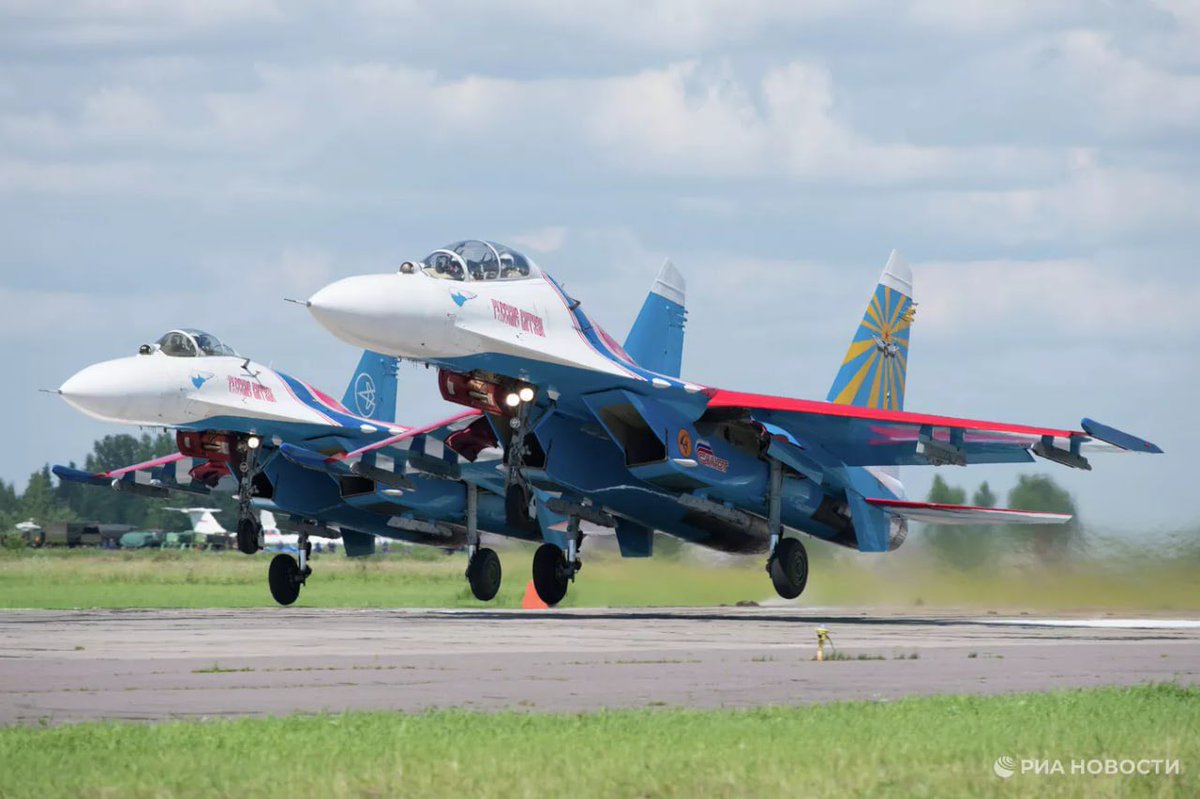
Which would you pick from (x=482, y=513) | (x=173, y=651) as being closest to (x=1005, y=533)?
(x=482, y=513)

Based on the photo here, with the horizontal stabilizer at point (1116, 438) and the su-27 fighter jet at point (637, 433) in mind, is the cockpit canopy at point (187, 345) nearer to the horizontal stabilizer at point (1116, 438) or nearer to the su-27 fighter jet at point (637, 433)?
the su-27 fighter jet at point (637, 433)

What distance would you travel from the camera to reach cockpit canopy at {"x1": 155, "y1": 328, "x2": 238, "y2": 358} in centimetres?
2550

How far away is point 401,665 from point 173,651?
8.88ft

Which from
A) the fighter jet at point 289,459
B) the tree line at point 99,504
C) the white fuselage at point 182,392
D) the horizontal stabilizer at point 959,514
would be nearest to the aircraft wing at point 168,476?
the fighter jet at point 289,459

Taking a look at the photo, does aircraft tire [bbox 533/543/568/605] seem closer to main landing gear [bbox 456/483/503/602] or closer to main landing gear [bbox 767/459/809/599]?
main landing gear [bbox 767/459/809/599]

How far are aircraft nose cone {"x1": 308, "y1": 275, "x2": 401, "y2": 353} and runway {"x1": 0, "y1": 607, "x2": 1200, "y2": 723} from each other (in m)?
3.44

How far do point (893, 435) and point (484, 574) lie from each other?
8251 millimetres

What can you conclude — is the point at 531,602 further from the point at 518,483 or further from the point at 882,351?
the point at 518,483

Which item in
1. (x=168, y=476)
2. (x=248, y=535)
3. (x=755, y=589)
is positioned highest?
(x=168, y=476)

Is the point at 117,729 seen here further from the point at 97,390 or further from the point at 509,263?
the point at 97,390

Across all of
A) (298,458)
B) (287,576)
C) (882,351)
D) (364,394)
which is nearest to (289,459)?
(298,458)

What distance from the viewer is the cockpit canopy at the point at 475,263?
66.0ft

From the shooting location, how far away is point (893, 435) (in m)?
22.9

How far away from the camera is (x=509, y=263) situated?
20.9 metres
